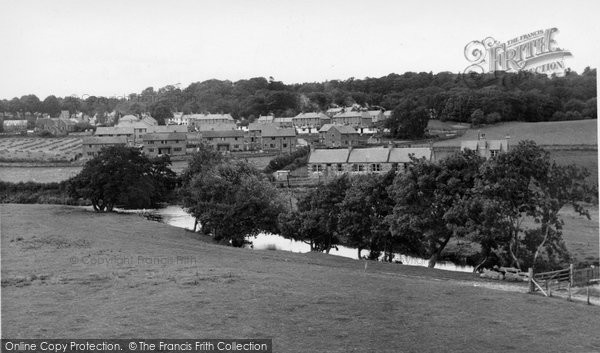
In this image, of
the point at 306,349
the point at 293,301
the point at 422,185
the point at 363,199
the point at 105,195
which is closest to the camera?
the point at 306,349

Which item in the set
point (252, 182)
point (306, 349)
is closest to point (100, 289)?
point (306, 349)

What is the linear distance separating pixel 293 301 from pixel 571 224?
29.4 m

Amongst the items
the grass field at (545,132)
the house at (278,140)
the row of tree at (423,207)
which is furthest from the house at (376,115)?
the row of tree at (423,207)

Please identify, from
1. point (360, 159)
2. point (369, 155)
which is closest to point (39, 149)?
point (360, 159)

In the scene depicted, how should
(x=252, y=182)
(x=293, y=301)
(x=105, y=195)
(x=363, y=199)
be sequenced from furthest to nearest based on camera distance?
(x=105, y=195)
(x=252, y=182)
(x=363, y=199)
(x=293, y=301)

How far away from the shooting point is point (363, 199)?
117ft

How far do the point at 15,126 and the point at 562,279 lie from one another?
441ft

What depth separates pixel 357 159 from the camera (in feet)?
235

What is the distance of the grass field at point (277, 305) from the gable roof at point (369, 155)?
40268 mm

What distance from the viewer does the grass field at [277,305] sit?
1702cm

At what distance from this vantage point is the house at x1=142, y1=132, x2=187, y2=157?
9388 cm

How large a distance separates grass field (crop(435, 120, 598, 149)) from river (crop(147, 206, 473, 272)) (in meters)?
41.0

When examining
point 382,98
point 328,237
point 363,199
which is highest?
point 382,98

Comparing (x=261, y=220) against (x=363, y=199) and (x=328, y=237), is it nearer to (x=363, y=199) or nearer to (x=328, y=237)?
(x=328, y=237)
